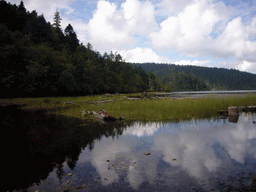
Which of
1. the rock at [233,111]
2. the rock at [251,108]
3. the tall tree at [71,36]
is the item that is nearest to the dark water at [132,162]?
the rock at [233,111]

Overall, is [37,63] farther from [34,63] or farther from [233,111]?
[233,111]

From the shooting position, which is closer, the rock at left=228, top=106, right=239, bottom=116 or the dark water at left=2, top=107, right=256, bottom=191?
the dark water at left=2, top=107, right=256, bottom=191

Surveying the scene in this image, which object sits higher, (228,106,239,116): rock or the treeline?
the treeline

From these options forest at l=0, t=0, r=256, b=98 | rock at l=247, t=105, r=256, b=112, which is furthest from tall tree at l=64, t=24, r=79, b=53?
rock at l=247, t=105, r=256, b=112

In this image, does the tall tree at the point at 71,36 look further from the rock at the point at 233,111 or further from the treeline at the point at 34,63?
the rock at the point at 233,111

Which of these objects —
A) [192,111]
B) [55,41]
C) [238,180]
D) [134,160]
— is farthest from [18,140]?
[55,41]

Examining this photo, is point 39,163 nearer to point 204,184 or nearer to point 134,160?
point 134,160

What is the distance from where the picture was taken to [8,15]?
156 ft

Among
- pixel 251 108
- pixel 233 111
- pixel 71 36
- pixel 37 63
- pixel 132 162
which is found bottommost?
pixel 132 162

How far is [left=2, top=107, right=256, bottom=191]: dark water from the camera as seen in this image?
484cm

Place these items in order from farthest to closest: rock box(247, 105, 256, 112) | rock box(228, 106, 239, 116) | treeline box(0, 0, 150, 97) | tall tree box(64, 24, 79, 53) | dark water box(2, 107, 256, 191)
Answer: tall tree box(64, 24, 79, 53) < treeline box(0, 0, 150, 97) < rock box(247, 105, 256, 112) < rock box(228, 106, 239, 116) < dark water box(2, 107, 256, 191)

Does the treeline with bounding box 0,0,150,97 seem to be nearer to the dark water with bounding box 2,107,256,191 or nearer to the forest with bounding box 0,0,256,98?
the forest with bounding box 0,0,256,98

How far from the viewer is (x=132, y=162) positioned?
643cm

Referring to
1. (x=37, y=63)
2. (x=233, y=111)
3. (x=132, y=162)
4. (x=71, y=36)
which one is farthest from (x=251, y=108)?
(x=71, y=36)
